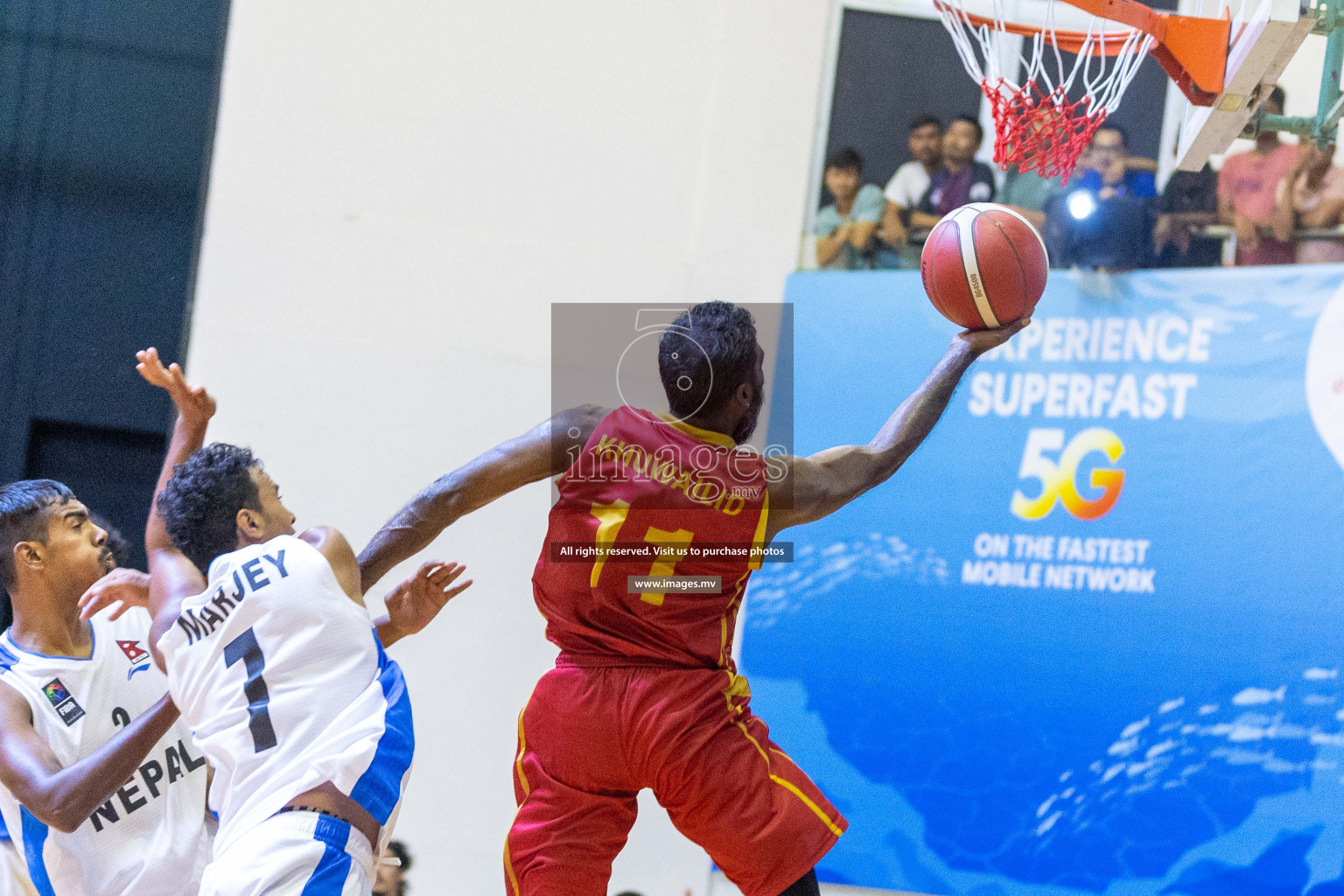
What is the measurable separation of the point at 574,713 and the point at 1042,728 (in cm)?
372

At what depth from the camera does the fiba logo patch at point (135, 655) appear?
146 inches

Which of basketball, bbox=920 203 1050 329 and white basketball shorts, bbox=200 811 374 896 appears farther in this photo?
basketball, bbox=920 203 1050 329

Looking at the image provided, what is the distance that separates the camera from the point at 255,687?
2.77 m

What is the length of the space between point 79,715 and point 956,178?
17.8 feet

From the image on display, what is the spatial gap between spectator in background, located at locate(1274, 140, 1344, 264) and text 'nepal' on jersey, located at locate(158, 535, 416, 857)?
544cm

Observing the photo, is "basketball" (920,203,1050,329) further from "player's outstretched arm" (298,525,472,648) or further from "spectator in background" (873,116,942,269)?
"spectator in background" (873,116,942,269)

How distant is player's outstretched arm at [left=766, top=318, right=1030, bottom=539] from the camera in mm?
3248

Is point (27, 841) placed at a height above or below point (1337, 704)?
below

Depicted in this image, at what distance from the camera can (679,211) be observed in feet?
24.1

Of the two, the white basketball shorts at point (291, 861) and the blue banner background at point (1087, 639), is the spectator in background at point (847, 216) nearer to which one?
the blue banner background at point (1087, 639)

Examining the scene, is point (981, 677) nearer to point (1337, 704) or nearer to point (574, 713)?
point (1337, 704)

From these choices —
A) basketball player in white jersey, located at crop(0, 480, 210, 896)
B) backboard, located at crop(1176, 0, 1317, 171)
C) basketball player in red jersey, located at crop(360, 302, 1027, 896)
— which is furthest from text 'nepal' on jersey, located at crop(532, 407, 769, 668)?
backboard, located at crop(1176, 0, 1317, 171)

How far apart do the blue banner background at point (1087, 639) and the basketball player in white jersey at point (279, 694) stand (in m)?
3.95

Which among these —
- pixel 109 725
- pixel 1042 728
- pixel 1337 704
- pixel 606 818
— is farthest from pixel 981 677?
pixel 109 725
